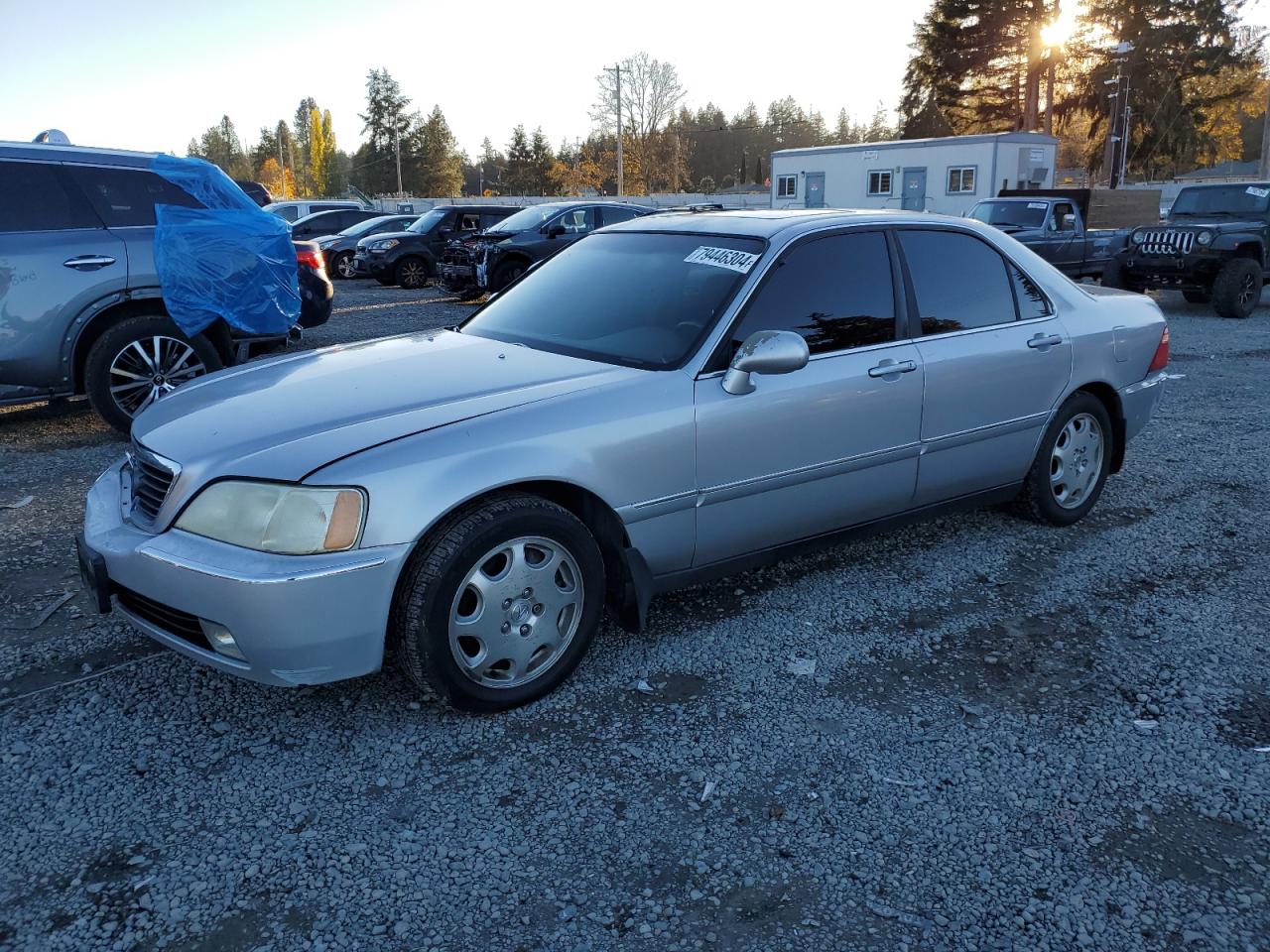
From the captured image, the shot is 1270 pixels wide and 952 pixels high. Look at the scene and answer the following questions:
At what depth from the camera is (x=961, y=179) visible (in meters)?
31.3

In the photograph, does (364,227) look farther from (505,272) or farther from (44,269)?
(44,269)

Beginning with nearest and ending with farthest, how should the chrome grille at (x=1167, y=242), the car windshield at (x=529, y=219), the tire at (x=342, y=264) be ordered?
the chrome grille at (x=1167, y=242)
the car windshield at (x=529, y=219)
the tire at (x=342, y=264)

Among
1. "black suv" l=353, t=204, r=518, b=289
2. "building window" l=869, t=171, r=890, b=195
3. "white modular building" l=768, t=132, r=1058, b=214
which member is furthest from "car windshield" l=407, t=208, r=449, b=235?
"building window" l=869, t=171, r=890, b=195

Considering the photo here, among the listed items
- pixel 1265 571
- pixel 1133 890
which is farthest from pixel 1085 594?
Answer: pixel 1133 890

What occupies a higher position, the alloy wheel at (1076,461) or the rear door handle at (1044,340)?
the rear door handle at (1044,340)

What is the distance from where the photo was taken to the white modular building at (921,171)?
100 ft

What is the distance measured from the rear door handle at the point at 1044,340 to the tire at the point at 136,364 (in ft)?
17.7

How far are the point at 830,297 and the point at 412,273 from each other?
16136 millimetres

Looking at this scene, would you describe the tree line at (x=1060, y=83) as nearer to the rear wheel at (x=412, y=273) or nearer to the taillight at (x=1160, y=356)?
the rear wheel at (x=412, y=273)

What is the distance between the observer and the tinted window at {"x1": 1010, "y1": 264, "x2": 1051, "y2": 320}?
15.3 feet

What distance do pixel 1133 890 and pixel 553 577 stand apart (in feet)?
6.03

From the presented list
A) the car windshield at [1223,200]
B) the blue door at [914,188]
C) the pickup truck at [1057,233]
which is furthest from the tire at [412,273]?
the blue door at [914,188]

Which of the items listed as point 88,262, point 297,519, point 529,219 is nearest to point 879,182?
point 529,219

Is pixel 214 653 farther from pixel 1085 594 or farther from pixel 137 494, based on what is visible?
pixel 1085 594
